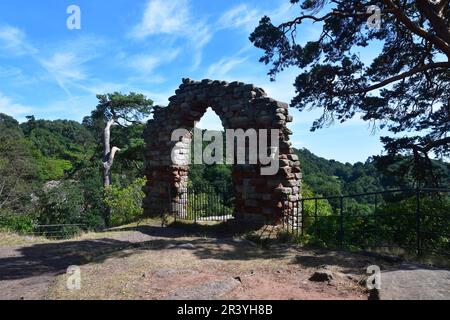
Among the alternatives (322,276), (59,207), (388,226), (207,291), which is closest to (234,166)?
(388,226)

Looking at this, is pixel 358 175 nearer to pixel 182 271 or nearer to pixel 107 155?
pixel 107 155

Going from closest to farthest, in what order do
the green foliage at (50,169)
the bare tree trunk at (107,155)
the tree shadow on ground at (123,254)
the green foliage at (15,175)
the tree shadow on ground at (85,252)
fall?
the tree shadow on ground at (123,254) → the tree shadow on ground at (85,252) → the bare tree trunk at (107,155) → the green foliage at (15,175) → the green foliage at (50,169)

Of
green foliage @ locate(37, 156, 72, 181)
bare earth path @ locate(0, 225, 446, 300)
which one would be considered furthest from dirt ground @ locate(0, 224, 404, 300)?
green foliage @ locate(37, 156, 72, 181)

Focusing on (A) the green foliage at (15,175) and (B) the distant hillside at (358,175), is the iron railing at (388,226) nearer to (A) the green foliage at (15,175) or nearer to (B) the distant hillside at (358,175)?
(B) the distant hillside at (358,175)

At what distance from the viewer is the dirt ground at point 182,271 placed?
4436 mm

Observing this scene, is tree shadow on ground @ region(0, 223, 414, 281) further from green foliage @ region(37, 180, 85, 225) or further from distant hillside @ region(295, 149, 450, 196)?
green foliage @ region(37, 180, 85, 225)

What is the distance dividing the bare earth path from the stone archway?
6.41 feet

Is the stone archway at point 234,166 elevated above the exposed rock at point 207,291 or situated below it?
above

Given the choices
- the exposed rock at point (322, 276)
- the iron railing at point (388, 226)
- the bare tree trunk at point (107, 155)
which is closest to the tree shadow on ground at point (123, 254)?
the exposed rock at point (322, 276)

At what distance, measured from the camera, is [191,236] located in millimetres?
9547

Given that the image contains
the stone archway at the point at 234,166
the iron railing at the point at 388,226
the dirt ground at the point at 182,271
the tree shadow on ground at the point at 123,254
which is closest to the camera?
the dirt ground at the point at 182,271
